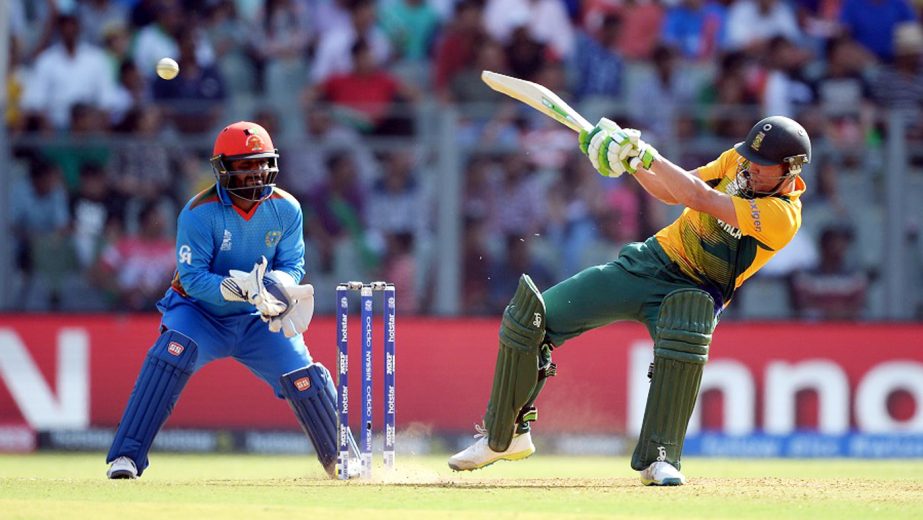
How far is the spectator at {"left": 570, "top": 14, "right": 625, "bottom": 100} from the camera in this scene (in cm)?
1344

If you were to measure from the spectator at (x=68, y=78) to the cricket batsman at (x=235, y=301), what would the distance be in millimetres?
5321

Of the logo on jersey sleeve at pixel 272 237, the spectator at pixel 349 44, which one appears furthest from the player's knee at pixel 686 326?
the spectator at pixel 349 44

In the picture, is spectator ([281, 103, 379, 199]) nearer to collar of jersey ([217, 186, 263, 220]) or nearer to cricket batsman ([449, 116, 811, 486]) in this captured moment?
collar of jersey ([217, 186, 263, 220])

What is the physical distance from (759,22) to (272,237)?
7.62 metres

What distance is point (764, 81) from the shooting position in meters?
13.4

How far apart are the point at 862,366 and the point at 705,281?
5090 mm

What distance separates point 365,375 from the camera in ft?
25.4

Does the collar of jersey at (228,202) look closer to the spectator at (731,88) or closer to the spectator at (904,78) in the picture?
the spectator at (731,88)

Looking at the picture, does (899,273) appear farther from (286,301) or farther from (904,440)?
(286,301)

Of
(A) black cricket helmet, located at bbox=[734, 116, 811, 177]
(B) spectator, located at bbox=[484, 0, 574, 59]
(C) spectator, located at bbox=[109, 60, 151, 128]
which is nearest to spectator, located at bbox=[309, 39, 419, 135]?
(B) spectator, located at bbox=[484, 0, 574, 59]

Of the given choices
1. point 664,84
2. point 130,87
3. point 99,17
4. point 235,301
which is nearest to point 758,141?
point 235,301

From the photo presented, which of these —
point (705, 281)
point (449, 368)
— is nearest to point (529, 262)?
point (449, 368)

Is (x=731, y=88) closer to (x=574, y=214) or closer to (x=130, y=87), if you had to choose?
(x=574, y=214)

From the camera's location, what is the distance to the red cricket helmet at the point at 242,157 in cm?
774
